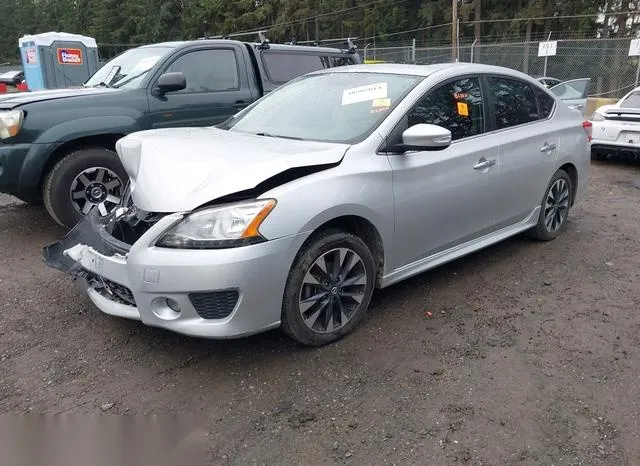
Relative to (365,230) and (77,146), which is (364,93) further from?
(77,146)

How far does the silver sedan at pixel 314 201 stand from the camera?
289 centimetres

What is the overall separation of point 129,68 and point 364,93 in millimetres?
3423

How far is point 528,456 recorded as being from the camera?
2.46 m

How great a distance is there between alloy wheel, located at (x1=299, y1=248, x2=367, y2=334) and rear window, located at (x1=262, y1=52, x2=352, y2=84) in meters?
3.88

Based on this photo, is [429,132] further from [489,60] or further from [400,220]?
[489,60]

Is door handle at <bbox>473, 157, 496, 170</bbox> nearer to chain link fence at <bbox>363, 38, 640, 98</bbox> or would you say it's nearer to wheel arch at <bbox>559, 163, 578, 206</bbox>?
wheel arch at <bbox>559, 163, 578, 206</bbox>

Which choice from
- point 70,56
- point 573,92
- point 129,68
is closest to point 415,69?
point 129,68

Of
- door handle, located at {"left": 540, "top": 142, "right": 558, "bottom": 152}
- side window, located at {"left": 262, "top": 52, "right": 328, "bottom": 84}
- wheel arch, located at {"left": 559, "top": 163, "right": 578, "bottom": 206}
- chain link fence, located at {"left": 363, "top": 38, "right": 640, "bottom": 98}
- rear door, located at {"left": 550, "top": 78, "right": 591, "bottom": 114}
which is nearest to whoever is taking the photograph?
door handle, located at {"left": 540, "top": 142, "right": 558, "bottom": 152}

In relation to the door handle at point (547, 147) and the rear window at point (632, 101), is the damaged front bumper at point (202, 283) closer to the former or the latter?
the door handle at point (547, 147)

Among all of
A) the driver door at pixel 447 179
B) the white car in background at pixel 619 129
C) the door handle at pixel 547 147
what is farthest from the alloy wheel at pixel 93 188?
the white car in background at pixel 619 129

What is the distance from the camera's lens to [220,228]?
287 centimetres

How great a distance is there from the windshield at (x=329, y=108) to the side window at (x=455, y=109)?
17cm

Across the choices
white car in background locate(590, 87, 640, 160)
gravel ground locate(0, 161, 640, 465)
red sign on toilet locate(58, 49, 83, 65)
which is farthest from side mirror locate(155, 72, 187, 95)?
red sign on toilet locate(58, 49, 83, 65)

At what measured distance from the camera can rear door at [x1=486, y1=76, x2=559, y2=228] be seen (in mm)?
4430
